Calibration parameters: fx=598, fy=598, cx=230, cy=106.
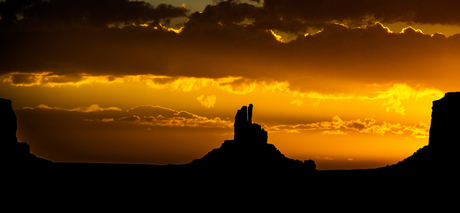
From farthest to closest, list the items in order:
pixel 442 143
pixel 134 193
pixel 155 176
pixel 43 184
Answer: pixel 155 176 < pixel 134 193 < pixel 43 184 < pixel 442 143

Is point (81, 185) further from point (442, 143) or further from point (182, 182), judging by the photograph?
point (442, 143)

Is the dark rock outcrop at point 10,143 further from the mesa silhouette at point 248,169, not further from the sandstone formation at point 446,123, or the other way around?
the sandstone formation at point 446,123

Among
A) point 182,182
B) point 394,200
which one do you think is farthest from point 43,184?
point 394,200

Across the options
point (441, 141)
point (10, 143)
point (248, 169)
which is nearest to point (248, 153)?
point (248, 169)

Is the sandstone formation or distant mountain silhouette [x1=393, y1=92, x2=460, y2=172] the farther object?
the sandstone formation

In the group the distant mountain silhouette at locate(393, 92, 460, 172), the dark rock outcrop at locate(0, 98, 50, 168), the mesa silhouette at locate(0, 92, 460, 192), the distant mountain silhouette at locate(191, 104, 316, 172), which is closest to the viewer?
the distant mountain silhouette at locate(393, 92, 460, 172)

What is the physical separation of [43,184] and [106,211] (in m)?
18.0

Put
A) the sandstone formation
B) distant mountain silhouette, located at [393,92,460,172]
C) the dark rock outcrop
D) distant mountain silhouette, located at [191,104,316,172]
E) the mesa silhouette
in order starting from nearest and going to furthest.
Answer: distant mountain silhouette, located at [393,92,460,172], the mesa silhouette, the sandstone formation, the dark rock outcrop, distant mountain silhouette, located at [191,104,316,172]

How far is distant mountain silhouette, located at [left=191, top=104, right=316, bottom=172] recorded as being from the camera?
148125 mm

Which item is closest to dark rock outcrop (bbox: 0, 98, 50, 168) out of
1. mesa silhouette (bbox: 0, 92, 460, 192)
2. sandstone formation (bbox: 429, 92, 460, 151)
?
mesa silhouette (bbox: 0, 92, 460, 192)

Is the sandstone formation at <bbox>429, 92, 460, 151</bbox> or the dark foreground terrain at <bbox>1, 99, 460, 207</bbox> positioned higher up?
the sandstone formation at <bbox>429, 92, 460, 151</bbox>

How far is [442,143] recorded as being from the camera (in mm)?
118750

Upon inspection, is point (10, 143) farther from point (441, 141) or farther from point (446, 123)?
point (446, 123)

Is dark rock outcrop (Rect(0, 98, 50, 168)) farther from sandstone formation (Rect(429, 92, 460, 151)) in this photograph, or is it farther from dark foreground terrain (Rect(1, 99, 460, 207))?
Answer: sandstone formation (Rect(429, 92, 460, 151))
